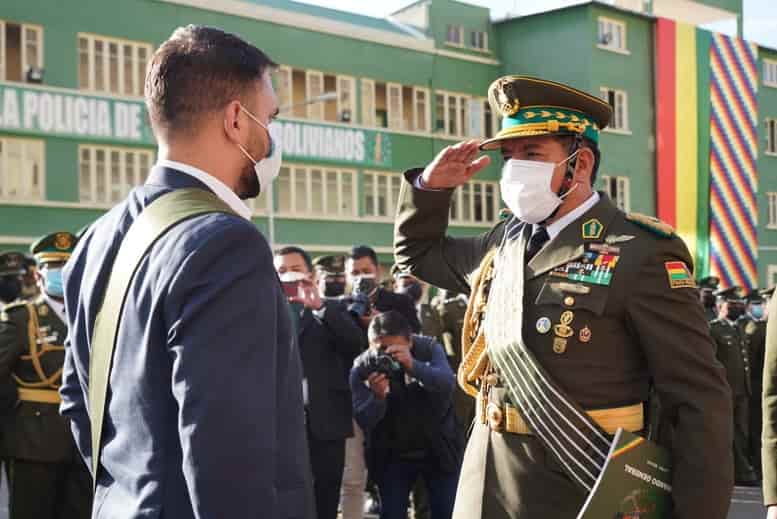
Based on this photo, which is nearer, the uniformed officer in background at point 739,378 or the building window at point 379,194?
the uniformed officer in background at point 739,378

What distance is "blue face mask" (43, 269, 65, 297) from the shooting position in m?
6.43

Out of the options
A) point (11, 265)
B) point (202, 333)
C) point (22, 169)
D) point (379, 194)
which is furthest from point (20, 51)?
point (202, 333)

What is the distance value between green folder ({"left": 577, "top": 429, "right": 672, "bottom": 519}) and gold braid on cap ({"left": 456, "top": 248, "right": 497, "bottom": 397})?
0.62 m

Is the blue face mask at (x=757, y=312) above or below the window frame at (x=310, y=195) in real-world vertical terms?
below

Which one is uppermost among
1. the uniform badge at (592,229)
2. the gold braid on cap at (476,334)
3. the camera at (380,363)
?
the uniform badge at (592,229)

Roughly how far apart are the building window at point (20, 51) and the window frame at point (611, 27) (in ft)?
61.0

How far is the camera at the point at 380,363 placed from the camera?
643cm

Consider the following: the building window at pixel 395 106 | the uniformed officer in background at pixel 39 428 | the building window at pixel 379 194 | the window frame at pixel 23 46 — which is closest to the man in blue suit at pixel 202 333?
the uniformed officer in background at pixel 39 428

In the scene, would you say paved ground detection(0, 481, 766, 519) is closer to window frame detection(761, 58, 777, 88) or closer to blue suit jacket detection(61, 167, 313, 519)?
blue suit jacket detection(61, 167, 313, 519)

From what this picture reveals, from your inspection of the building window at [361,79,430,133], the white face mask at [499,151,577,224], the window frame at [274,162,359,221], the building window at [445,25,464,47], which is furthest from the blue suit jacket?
the building window at [445,25,464,47]

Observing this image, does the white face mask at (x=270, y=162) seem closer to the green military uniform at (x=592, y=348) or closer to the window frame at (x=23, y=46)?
the green military uniform at (x=592, y=348)

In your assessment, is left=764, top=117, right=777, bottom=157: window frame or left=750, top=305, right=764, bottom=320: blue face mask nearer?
left=750, top=305, right=764, bottom=320: blue face mask

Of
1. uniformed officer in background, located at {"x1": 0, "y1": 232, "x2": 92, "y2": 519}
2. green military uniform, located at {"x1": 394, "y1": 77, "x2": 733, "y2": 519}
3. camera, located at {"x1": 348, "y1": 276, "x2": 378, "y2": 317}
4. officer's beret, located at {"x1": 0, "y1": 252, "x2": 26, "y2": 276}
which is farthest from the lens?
officer's beret, located at {"x1": 0, "y1": 252, "x2": 26, "y2": 276}

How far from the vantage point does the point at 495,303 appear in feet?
11.9
